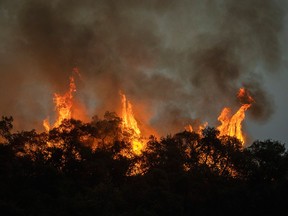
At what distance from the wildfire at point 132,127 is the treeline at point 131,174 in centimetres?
287

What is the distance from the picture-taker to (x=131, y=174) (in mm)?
58031

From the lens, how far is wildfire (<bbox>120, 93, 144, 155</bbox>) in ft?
223

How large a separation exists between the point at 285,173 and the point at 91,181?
22.2 metres

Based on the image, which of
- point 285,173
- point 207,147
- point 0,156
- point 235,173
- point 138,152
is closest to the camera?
point 0,156

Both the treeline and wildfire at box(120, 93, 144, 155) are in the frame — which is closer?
the treeline

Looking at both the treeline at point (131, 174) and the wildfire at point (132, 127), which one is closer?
the treeline at point (131, 174)

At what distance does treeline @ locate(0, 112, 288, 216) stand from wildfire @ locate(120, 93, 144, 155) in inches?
113

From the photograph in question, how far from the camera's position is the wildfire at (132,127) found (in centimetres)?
6800

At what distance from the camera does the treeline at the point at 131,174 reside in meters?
45.5

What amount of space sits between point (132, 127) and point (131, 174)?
19.9 meters

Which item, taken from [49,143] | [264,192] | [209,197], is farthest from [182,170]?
[49,143]

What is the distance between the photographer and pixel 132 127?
7725 centimetres

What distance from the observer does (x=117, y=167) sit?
56406mm

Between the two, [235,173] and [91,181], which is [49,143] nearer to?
[91,181]
